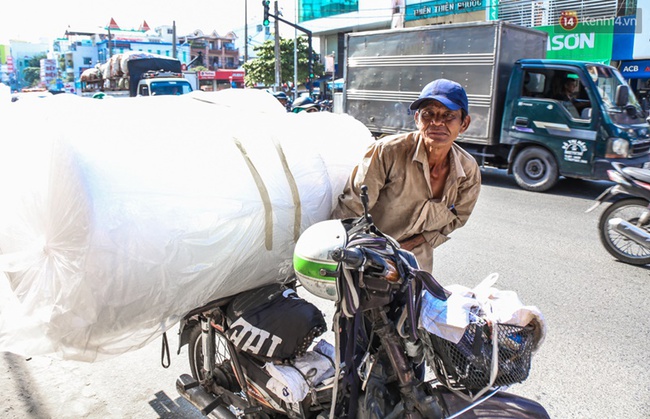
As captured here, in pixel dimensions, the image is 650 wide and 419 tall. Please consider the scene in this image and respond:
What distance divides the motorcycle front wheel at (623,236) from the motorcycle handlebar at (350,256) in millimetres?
4380

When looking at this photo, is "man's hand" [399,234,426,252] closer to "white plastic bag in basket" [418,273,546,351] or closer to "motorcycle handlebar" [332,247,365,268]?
"white plastic bag in basket" [418,273,546,351]

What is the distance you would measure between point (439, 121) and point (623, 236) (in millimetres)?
3703

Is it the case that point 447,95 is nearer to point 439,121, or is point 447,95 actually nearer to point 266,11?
point 439,121

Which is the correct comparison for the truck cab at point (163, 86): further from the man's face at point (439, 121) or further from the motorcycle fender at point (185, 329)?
the man's face at point (439, 121)

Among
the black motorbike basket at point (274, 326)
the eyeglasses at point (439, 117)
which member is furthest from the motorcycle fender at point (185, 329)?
the eyeglasses at point (439, 117)

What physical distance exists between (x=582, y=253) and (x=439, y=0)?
2208 cm

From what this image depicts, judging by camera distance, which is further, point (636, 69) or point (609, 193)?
point (636, 69)

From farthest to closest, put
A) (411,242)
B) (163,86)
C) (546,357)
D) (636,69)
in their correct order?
(636,69) < (163,86) < (546,357) < (411,242)

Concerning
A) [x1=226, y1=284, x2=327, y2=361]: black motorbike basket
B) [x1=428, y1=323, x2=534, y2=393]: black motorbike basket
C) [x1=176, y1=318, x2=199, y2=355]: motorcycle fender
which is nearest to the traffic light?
[x1=176, y1=318, x2=199, y2=355]: motorcycle fender

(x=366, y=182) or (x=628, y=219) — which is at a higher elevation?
A: (x=366, y=182)

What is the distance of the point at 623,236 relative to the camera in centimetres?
507

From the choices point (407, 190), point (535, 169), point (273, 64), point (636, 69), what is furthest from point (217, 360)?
point (273, 64)

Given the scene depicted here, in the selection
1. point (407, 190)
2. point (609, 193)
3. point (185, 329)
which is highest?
point (407, 190)

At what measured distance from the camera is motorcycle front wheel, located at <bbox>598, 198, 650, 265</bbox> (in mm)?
5074
